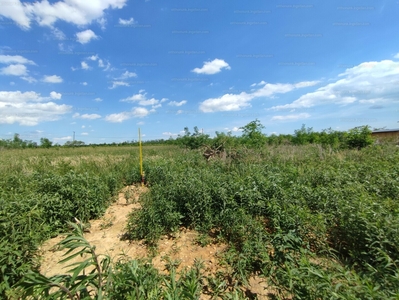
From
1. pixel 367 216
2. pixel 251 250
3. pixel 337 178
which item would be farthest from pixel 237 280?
pixel 337 178

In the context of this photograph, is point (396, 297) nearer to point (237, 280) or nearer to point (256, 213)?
point (237, 280)

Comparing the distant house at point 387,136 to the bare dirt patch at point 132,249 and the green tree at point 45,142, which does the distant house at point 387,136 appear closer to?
the bare dirt patch at point 132,249

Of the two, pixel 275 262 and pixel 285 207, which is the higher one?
pixel 285 207

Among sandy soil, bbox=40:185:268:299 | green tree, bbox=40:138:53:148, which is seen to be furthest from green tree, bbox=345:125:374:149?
green tree, bbox=40:138:53:148

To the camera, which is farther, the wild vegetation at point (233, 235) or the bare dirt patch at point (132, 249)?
the bare dirt patch at point (132, 249)

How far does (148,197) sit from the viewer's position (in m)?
3.83

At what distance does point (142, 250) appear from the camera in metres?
2.71

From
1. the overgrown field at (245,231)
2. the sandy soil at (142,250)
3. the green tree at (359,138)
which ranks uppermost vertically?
the green tree at (359,138)

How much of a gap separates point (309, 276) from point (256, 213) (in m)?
1.46

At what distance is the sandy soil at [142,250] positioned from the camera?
2.37 m

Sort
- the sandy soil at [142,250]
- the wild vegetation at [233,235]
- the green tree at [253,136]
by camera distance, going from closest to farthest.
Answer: the wild vegetation at [233,235] < the sandy soil at [142,250] < the green tree at [253,136]

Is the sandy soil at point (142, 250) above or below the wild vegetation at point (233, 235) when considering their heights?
below

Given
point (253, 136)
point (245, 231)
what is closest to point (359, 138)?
point (253, 136)

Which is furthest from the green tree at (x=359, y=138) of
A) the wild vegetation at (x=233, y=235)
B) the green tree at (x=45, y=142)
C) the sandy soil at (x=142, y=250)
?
the green tree at (x=45, y=142)
